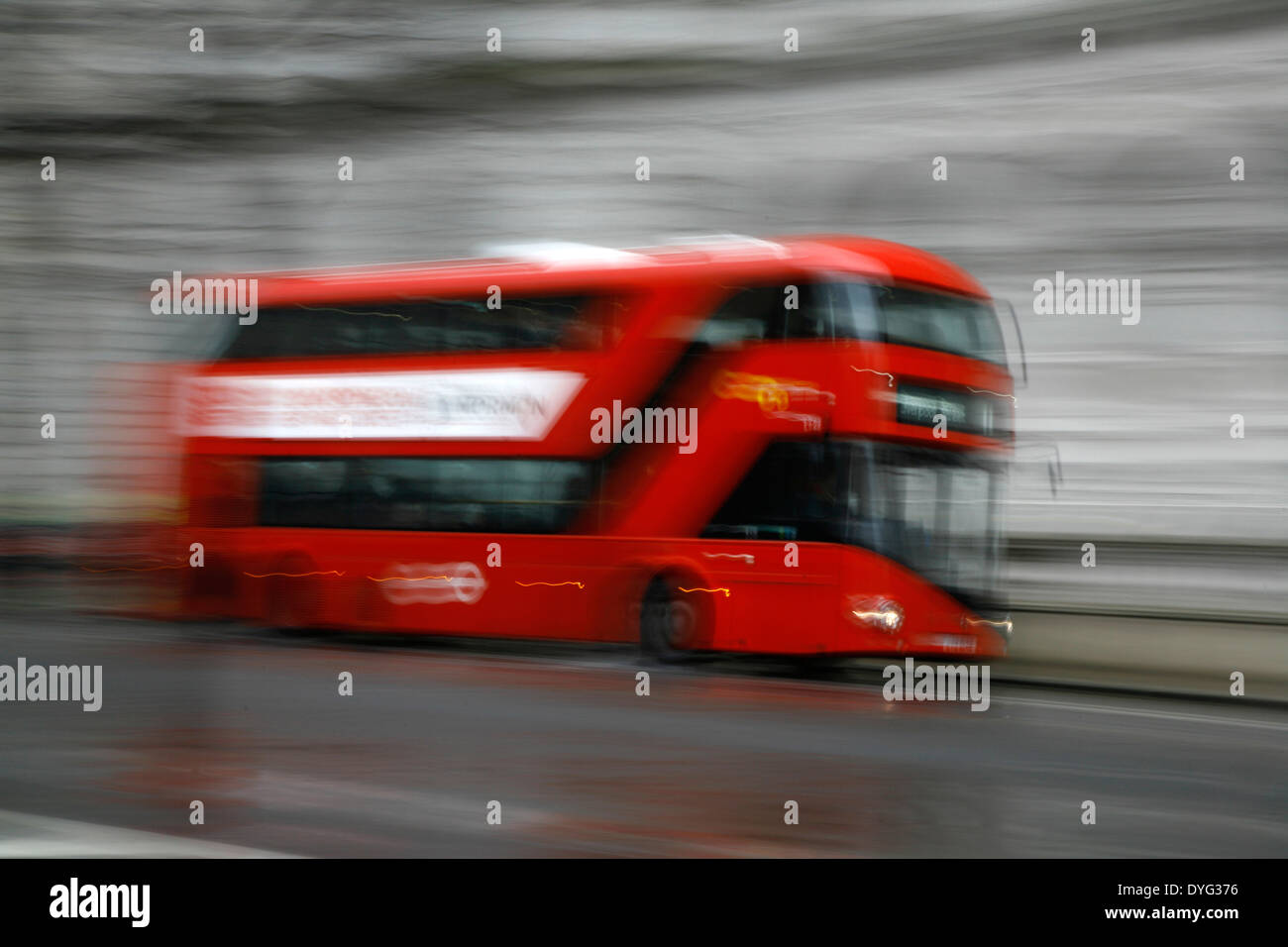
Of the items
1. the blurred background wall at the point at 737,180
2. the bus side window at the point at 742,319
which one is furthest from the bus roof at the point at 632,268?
the blurred background wall at the point at 737,180

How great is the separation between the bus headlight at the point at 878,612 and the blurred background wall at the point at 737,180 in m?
2.12

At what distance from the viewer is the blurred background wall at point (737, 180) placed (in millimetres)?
15125

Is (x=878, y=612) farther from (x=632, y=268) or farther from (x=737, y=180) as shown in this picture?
(x=737, y=180)

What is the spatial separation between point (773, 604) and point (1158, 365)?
4814 millimetres

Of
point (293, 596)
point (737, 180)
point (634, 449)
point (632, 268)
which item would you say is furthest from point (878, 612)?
point (737, 180)

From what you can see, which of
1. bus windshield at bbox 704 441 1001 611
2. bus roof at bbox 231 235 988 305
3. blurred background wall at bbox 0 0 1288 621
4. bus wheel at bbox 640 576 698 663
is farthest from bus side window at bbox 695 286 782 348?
blurred background wall at bbox 0 0 1288 621

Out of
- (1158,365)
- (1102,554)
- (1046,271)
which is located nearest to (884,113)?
(1046,271)

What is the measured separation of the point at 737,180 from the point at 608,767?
35.7ft

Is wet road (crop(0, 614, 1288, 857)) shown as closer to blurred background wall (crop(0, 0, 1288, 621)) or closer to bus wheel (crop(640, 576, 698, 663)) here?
bus wheel (crop(640, 576, 698, 663))

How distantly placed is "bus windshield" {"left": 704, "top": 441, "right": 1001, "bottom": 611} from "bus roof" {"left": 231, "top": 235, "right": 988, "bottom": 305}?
123 cm

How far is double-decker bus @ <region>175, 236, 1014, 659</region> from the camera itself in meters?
12.4

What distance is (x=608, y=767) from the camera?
8.21m

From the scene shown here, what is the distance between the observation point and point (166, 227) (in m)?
21.3
